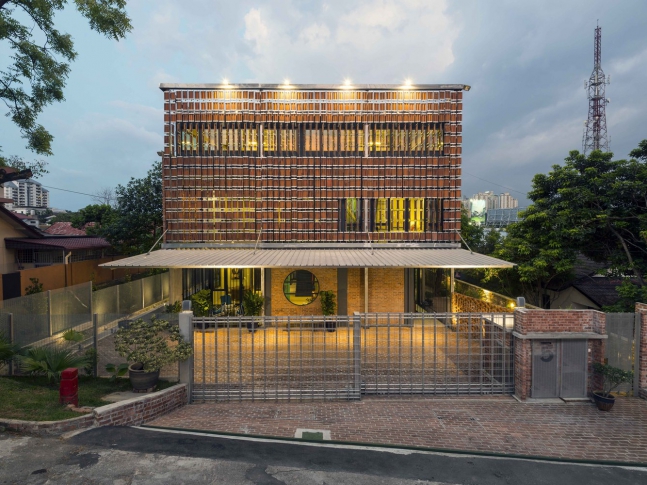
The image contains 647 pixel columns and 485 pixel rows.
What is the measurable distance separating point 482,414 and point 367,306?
7738 millimetres

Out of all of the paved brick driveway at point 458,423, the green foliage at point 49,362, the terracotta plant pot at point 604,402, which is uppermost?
the green foliage at point 49,362

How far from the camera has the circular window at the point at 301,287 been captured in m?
15.6

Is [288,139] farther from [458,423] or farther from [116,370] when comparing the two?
[458,423]

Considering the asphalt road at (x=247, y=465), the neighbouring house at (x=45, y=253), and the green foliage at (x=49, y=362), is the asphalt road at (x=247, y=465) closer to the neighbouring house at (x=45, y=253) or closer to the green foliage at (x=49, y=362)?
the green foliage at (x=49, y=362)

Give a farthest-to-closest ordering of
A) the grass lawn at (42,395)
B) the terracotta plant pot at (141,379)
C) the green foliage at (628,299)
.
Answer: the green foliage at (628,299), the terracotta plant pot at (141,379), the grass lawn at (42,395)

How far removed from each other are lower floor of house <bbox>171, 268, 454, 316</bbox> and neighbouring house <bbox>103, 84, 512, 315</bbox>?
7cm

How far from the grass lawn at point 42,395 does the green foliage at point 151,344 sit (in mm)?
850

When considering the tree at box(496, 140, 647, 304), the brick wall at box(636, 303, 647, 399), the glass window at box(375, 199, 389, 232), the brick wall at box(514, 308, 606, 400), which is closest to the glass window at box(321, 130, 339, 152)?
the glass window at box(375, 199, 389, 232)

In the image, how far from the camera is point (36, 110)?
38.0ft

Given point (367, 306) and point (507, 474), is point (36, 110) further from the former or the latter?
point (507, 474)

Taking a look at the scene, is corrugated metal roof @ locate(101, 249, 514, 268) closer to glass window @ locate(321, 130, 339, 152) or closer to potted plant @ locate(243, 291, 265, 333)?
potted plant @ locate(243, 291, 265, 333)

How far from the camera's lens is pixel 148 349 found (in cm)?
780

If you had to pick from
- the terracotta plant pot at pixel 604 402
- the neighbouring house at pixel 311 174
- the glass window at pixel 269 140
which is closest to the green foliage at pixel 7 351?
the neighbouring house at pixel 311 174

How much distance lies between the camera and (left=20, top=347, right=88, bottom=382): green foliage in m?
8.00
